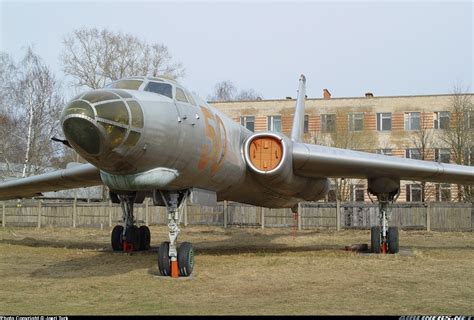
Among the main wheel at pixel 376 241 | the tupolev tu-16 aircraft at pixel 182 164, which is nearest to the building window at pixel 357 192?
the tupolev tu-16 aircraft at pixel 182 164

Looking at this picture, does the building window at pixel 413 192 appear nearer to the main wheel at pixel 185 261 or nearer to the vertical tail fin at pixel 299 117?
the vertical tail fin at pixel 299 117

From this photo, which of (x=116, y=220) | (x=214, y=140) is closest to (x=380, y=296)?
(x=214, y=140)

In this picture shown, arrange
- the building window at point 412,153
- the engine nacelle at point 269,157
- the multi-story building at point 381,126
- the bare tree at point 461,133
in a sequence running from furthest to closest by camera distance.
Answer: the building window at point 412,153 → the multi-story building at point 381,126 → the bare tree at point 461,133 → the engine nacelle at point 269,157

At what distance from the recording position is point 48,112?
3462cm

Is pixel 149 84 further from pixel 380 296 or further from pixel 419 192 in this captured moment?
pixel 419 192

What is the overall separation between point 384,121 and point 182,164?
29621 millimetres

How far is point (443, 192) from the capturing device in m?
33.9

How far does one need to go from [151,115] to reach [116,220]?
19643 mm

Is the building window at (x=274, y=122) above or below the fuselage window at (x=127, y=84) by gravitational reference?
above

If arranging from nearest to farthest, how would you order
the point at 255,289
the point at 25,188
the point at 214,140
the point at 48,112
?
the point at 255,289 → the point at 214,140 → the point at 25,188 → the point at 48,112

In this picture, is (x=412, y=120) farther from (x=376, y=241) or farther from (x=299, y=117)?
(x=376, y=241)

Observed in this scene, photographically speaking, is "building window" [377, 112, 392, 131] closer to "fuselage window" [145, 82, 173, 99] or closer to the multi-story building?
the multi-story building

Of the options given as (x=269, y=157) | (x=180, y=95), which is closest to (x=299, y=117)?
(x=269, y=157)

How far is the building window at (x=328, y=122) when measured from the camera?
36.7 meters
